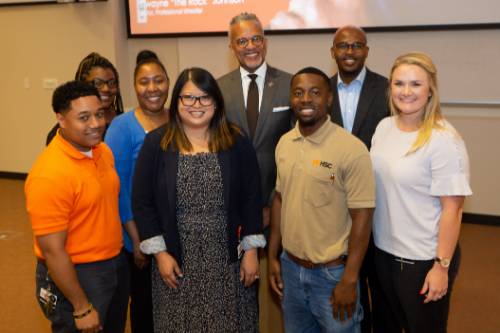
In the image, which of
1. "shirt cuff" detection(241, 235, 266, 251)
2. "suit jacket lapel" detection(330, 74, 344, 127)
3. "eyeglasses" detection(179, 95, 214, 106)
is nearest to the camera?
"eyeglasses" detection(179, 95, 214, 106)

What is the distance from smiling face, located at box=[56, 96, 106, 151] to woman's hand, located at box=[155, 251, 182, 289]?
0.54 meters

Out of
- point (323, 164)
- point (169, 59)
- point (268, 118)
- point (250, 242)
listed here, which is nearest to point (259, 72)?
point (268, 118)

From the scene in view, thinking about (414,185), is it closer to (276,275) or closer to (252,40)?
(276,275)

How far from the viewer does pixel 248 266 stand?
2.05m

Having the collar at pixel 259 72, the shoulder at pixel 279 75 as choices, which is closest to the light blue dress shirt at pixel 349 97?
the shoulder at pixel 279 75

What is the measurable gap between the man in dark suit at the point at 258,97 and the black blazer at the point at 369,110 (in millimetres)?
343

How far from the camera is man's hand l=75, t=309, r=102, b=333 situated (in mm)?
1848

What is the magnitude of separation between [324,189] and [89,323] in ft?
3.49

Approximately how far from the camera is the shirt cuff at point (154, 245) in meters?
1.97

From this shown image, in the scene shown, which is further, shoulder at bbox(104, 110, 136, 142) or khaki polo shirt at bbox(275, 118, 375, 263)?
shoulder at bbox(104, 110, 136, 142)

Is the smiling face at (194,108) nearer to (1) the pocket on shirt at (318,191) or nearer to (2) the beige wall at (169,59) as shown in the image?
(1) the pocket on shirt at (318,191)

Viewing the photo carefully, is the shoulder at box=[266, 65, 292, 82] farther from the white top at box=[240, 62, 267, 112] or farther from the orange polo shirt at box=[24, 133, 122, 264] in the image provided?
the orange polo shirt at box=[24, 133, 122, 264]

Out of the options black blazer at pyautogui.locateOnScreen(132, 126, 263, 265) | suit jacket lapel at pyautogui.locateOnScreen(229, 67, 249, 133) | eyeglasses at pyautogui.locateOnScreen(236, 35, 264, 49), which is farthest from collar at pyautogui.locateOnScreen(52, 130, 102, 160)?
eyeglasses at pyautogui.locateOnScreen(236, 35, 264, 49)

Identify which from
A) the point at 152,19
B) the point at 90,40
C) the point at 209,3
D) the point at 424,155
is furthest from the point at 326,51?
the point at 424,155
